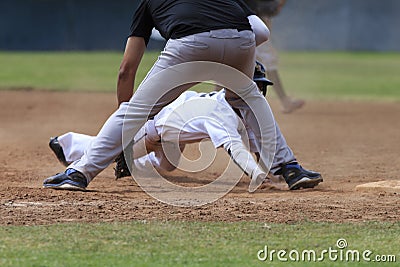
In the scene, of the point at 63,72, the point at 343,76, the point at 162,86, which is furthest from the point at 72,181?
the point at 343,76

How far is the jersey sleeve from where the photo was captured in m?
5.24

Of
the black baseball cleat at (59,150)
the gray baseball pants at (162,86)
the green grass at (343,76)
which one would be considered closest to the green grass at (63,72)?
the green grass at (343,76)

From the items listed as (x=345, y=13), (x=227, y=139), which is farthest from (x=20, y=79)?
(x=345, y=13)

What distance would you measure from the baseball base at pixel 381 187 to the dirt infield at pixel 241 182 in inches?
4.2

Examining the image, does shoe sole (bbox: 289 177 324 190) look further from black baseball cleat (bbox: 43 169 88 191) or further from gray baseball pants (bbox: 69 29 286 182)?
black baseball cleat (bbox: 43 169 88 191)

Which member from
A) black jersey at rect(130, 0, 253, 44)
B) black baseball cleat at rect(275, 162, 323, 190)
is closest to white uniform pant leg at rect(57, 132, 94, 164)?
black jersey at rect(130, 0, 253, 44)

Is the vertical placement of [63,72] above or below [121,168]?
below

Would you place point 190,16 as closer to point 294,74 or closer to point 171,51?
Answer: point 171,51

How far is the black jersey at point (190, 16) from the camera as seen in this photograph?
201 inches

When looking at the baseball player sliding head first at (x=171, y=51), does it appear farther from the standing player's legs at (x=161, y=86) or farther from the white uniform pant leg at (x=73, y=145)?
the white uniform pant leg at (x=73, y=145)

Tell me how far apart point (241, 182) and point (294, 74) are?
12.8 meters

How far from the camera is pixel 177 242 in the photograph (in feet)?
13.0

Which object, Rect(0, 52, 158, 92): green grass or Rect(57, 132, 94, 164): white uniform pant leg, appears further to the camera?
Rect(0, 52, 158, 92): green grass

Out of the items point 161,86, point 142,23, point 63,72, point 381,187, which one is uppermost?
point 142,23
